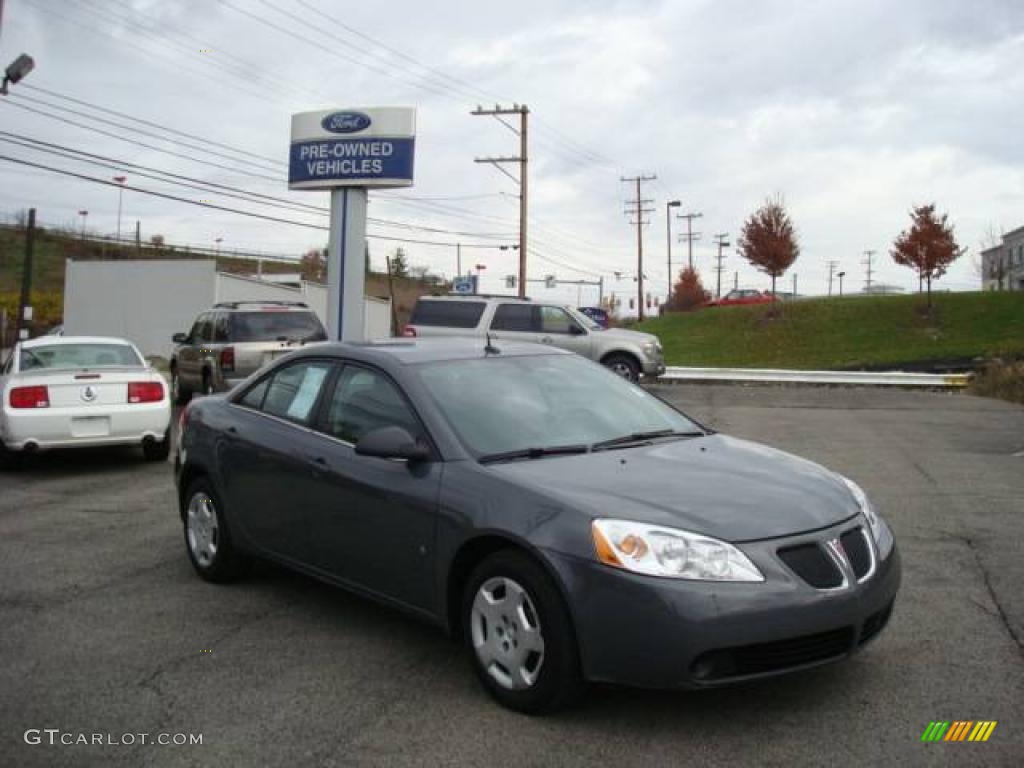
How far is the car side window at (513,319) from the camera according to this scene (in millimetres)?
19812

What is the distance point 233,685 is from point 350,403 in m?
1.51

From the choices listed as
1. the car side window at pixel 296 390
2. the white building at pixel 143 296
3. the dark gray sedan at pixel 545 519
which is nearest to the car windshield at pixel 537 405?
the dark gray sedan at pixel 545 519

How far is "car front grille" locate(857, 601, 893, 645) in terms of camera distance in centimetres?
392

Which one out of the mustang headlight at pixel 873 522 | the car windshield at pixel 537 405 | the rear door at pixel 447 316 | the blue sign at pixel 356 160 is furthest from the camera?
the blue sign at pixel 356 160

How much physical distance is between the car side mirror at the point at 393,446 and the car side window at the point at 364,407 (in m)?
0.20

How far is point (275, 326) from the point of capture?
631 inches

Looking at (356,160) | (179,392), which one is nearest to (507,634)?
(179,392)

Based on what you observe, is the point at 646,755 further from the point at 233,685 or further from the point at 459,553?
the point at 233,685

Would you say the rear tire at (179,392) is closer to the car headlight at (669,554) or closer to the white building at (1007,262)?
the car headlight at (669,554)

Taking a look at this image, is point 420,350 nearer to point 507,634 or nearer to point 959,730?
point 507,634

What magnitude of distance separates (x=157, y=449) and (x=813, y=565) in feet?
29.5

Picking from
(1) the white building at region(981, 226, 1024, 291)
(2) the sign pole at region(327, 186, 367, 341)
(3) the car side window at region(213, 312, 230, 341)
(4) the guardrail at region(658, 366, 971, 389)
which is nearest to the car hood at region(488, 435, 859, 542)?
(3) the car side window at region(213, 312, 230, 341)

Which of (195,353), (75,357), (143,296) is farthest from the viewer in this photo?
(143,296)

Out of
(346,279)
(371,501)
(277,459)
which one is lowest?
(371,501)
